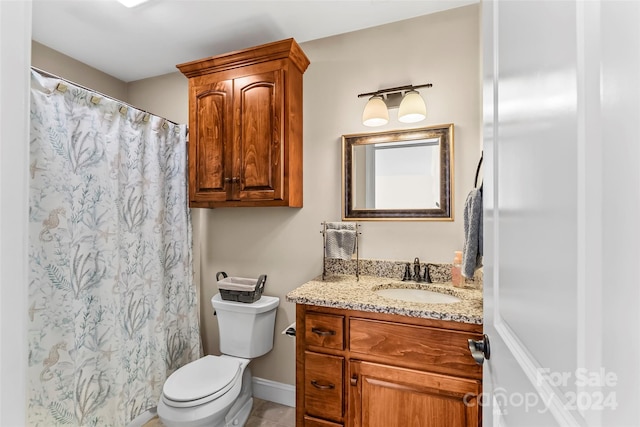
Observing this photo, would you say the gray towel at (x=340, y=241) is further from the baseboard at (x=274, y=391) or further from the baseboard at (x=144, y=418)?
the baseboard at (x=144, y=418)

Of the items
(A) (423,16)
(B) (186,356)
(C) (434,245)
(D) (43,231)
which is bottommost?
(B) (186,356)

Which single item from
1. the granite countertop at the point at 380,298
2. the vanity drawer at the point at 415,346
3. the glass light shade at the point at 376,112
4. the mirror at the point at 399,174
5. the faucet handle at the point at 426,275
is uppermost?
the glass light shade at the point at 376,112

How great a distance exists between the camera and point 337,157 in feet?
6.20

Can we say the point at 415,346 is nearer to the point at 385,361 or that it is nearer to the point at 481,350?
the point at 385,361

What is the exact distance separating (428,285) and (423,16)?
1589 mm

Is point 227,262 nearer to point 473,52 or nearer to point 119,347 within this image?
point 119,347

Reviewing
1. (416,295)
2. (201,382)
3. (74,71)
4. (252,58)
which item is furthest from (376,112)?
(74,71)

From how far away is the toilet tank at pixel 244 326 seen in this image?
6.04ft

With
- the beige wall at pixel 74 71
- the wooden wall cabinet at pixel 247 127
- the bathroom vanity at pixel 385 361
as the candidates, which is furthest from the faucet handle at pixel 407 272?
the beige wall at pixel 74 71

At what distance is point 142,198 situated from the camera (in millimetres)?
1826

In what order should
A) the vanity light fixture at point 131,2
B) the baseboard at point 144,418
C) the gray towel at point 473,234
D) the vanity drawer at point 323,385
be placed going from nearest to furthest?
the gray towel at point 473,234 < the vanity drawer at point 323,385 < the vanity light fixture at point 131,2 < the baseboard at point 144,418

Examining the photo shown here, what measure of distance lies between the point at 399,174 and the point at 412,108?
1.27 ft

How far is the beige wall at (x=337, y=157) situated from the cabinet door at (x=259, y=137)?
0.83 ft

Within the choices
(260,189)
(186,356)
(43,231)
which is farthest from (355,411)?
(43,231)
